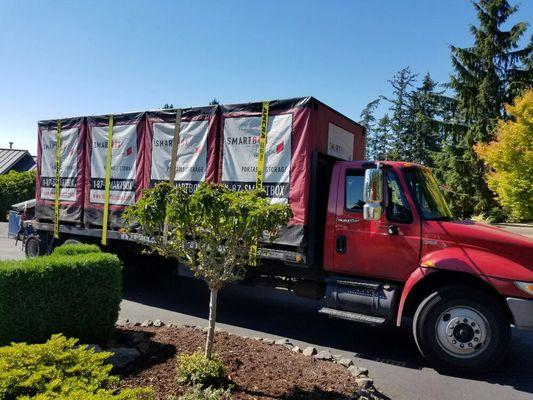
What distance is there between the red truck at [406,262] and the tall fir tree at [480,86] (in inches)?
830

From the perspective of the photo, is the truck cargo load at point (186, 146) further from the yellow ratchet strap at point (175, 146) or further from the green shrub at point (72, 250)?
the green shrub at point (72, 250)

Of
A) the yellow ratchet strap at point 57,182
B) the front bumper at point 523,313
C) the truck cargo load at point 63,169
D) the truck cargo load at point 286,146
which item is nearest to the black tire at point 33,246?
the truck cargo load at point 63,169

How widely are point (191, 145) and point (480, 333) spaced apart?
4785 mm

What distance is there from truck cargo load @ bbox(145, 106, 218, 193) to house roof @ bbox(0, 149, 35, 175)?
99.8 ft

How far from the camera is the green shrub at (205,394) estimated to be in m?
3.45

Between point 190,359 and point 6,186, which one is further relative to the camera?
point 6,186

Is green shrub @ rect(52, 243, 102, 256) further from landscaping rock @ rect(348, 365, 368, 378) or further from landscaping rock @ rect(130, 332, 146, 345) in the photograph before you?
landscaping rock @ rect(348, 365, 368, 378)

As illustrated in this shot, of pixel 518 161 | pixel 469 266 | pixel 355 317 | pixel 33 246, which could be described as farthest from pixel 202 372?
pixel 518 161

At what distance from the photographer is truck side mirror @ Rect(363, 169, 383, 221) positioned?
5.29 m

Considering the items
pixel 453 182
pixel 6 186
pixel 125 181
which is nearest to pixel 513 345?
pixel 125 181

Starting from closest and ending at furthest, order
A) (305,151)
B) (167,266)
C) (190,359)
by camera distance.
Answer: (190,359) < (305,151) < (167,266)

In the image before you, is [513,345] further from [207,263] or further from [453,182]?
[453,182]

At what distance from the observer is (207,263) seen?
4.02 meters

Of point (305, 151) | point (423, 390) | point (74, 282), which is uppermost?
point (305, 151)
